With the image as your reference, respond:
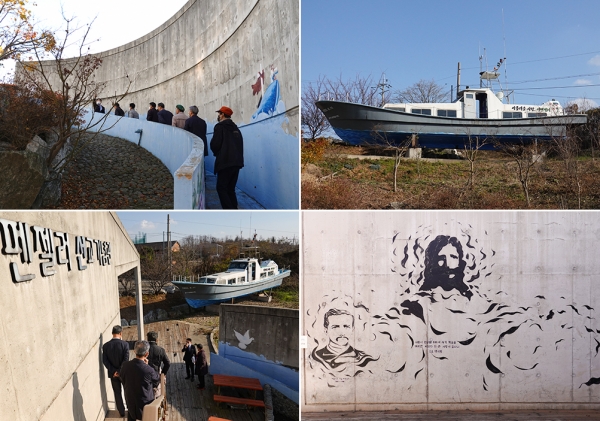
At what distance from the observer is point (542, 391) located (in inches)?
252

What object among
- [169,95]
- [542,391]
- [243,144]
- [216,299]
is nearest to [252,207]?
[243,144]

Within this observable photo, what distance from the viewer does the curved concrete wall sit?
17.3 feet

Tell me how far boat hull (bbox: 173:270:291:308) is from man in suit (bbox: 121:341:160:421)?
1.63m

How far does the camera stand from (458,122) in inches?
368

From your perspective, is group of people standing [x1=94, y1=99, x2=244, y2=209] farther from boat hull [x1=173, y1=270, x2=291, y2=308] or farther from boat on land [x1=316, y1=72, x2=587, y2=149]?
boat on land [x1=316, y1=72, x2=587, y2=149]

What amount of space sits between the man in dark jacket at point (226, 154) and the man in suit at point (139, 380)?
187 centimetres

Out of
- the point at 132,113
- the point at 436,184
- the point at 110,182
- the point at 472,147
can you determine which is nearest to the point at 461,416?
the point at 436,184

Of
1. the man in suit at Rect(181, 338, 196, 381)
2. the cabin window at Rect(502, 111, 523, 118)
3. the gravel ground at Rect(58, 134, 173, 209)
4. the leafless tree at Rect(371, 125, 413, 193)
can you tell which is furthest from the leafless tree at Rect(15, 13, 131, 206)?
the cabin window at Rect(502, 111, 523, 118)

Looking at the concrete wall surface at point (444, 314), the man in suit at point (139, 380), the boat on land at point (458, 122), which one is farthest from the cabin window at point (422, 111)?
the man in suit at point (139, 380)

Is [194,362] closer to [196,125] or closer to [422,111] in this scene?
[196,125]

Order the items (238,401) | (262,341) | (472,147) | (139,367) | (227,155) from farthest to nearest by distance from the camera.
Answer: (472,147) < (262,341) < (238,401) < (227,155) < (139,367)

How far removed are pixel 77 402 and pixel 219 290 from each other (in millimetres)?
2360

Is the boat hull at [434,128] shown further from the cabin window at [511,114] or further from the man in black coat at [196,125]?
the man in black coat at [196,125]

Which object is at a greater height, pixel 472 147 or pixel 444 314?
pixel 472 147
